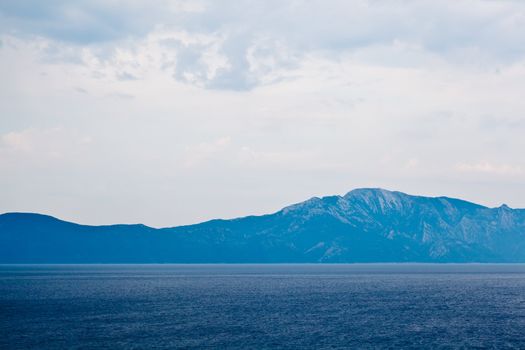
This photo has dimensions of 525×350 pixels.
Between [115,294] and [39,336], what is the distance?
8793 cm

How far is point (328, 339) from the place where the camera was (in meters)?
91.1

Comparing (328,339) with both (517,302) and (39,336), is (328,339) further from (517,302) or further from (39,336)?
(517,302)

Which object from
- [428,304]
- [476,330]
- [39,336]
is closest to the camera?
[39,336]

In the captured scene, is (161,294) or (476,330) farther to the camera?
(161,294)

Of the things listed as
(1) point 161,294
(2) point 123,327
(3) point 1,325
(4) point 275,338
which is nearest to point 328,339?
(4) point 275,338

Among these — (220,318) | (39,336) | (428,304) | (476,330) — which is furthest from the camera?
(428,304)

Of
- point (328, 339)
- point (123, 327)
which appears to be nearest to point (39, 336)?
point (123, 327)

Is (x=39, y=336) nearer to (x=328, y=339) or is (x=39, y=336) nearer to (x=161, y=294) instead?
(x=328, y=339)

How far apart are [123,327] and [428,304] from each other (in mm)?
74612

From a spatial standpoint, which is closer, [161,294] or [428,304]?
[428,304]

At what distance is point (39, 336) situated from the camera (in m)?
93.5

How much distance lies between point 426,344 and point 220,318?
42592 millimetres

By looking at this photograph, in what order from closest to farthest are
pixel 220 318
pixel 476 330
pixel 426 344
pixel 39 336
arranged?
pixel 426 344
pixel 39 336
pixel 476 330
pixel 220 318

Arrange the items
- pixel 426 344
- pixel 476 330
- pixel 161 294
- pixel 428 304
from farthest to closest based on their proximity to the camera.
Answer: pixel 161 294 → pixel 428 304 → pixel 476 330 → pixel 426 344
